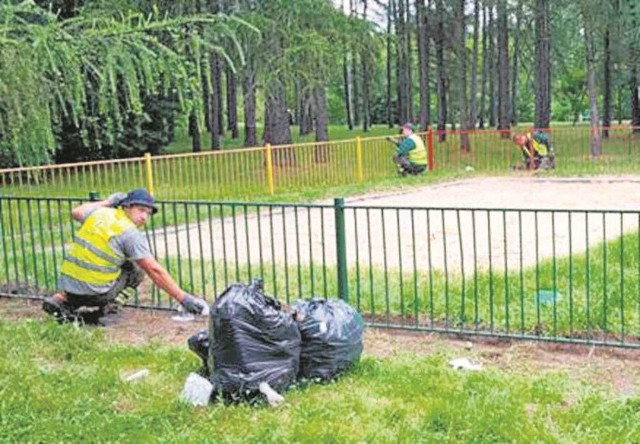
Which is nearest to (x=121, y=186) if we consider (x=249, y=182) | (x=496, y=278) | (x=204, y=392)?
(x=249, y=182)

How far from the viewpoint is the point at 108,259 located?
643cm

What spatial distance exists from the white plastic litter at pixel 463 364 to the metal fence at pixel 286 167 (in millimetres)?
5972

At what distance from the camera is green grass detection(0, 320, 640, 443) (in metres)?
4.16

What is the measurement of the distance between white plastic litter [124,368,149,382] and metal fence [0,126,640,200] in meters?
4.73

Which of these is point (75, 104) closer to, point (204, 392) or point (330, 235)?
point (204, 392)

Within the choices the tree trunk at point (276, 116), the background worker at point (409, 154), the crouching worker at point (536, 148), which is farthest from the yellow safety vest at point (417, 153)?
the tree trunk at point (276, 116)

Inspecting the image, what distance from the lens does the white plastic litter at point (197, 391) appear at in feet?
15.3

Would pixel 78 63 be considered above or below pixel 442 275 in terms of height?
above

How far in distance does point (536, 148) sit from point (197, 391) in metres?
16.6

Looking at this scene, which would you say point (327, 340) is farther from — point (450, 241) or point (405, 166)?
point (405, 166)

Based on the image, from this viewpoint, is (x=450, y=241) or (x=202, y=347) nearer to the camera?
(x=202, y=347)

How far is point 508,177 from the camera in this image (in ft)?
63.4

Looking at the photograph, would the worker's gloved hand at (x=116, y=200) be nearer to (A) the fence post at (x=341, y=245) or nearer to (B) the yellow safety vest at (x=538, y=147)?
(A) the fence post at (x=341, y=245)

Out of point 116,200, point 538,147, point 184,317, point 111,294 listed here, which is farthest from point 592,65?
point 111,294
